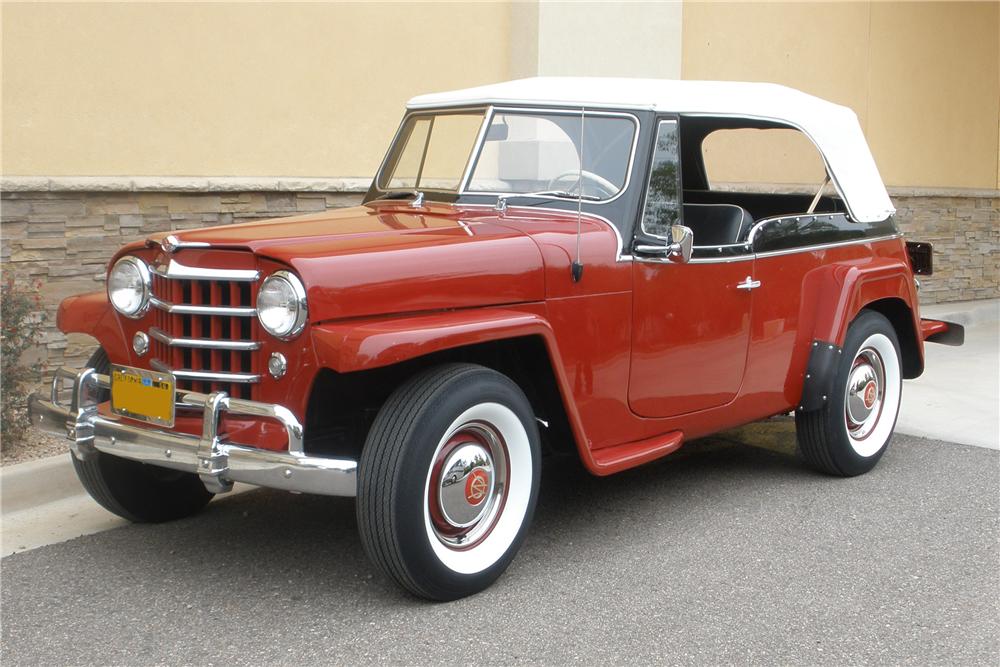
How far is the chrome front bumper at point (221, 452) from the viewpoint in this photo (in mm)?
3387

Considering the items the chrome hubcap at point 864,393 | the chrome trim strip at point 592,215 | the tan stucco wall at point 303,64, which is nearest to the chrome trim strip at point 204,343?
the chrome trim strip at point 592,215

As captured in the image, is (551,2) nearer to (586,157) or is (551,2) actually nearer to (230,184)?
(230,184)

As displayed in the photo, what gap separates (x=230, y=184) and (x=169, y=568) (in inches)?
130

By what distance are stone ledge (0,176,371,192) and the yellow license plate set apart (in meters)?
2.59

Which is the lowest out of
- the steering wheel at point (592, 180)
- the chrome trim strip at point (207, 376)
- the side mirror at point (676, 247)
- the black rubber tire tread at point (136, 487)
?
the black rubber tire tread at point (136, 487)

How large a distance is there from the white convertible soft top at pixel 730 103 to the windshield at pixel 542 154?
8 cm

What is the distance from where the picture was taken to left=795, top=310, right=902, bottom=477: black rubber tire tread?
5.14 metres

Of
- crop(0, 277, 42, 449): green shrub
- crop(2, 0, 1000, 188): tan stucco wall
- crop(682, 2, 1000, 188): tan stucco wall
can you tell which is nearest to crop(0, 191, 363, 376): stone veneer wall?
crop(2, 0, 1000, 188): tan stucco wall

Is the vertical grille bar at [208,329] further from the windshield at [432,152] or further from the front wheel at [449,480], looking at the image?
the windshield at [432,152]

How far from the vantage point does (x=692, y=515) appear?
4.72 meters

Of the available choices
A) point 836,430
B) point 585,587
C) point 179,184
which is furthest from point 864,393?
point 179,184

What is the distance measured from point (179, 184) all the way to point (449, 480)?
12.0 ft

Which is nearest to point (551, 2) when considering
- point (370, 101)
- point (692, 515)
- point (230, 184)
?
point (370, 101)

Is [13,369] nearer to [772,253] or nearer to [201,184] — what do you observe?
[201,184]
